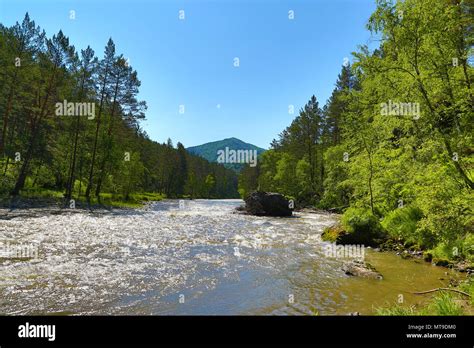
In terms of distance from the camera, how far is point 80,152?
131 ft

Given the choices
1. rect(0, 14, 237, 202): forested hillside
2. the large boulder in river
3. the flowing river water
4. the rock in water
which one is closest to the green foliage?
the flowing river water

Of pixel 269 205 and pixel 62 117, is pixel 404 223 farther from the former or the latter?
pixel 62 117

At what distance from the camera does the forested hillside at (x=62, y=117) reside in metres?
31.4

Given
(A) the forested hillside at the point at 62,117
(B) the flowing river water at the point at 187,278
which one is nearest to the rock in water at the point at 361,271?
(B) the flowing river water at the point at 187,278

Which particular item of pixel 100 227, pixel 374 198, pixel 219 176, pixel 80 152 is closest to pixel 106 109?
pixel 80 152

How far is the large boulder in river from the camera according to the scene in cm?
3731

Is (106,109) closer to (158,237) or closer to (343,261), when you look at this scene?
(158,237)

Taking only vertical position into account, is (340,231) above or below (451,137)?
below

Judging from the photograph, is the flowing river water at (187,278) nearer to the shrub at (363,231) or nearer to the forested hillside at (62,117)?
the shrub at (363,231)

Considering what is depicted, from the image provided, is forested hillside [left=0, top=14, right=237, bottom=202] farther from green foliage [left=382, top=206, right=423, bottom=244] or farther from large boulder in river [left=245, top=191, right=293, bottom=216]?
green foliage [left=382, top=206, right=423, bottom=244]

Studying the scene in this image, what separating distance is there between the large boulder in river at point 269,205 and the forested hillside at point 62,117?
19.4m

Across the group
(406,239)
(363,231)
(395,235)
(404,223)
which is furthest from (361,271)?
(404,223)

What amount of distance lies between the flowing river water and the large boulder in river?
822 inches
